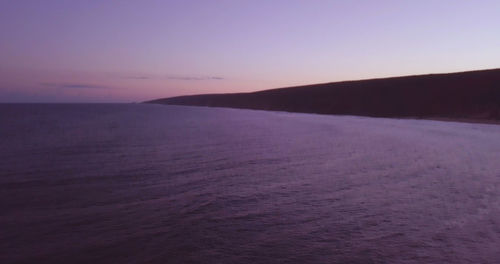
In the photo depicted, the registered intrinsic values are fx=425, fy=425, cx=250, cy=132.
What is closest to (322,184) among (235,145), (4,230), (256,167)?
(256,167)

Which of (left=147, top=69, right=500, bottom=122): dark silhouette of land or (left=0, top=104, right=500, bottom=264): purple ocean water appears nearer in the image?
(left=0, top=104, right=500, bottom=264): purple ocean water

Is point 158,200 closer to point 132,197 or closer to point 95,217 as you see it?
point 132,197

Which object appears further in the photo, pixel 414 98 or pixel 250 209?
pixel 414 98

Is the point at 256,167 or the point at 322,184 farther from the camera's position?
the point at 256,167

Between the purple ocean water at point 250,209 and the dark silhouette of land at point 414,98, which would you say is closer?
the purple ocean water at point 250,209

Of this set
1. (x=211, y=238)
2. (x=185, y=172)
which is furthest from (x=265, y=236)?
(x=185, y=172)

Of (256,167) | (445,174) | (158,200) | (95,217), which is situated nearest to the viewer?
(95,217)

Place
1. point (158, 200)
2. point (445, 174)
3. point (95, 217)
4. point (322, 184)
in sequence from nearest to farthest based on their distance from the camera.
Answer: point (95, 217) → point (158, 200) → point (322, 184) → point (445, 174)
